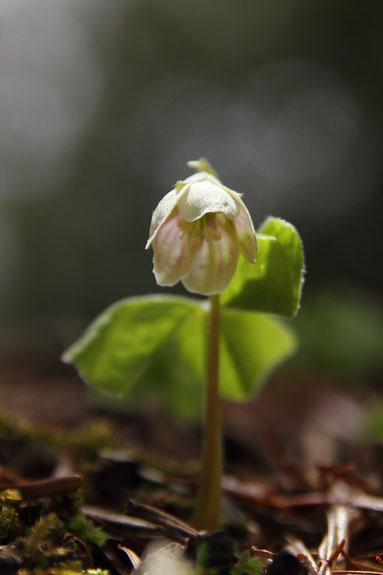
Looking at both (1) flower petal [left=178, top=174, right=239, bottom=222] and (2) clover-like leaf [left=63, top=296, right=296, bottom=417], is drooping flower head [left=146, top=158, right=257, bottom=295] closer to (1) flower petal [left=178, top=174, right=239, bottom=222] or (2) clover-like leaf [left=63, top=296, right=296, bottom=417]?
(1) flower petal [left=178, top=174, right=239, bottom=222]

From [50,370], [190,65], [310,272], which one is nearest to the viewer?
[50,370]

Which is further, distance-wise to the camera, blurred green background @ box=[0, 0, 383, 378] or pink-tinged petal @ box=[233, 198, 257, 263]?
blurred green background @ box=[0, 0, 383, 378]

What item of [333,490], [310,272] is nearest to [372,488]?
[333,490]

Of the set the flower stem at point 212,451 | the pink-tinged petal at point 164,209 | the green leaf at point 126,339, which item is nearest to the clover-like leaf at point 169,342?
the green leaf at point 126,339

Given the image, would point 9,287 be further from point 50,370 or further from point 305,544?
point 305,544

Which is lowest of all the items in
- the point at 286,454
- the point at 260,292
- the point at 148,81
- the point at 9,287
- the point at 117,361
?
the point at 286,454

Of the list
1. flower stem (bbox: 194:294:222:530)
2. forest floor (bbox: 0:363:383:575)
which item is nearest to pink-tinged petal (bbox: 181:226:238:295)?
flower stem (bbox: 194:294:222:530)

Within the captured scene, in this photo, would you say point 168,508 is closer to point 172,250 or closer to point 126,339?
point 126,339
